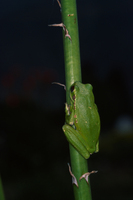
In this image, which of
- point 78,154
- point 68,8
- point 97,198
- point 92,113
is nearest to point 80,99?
point 92,113

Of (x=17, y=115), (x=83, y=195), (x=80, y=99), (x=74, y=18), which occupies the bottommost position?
(x=17, y=115)

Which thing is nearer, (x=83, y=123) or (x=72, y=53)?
(x=72, y=53)

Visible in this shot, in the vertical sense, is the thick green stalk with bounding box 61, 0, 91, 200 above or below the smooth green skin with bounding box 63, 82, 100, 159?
above

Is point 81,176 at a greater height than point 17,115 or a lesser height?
greater

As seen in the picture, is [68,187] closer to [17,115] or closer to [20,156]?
[20,156]

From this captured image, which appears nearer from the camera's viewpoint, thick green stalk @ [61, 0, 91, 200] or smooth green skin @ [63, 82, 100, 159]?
thick green stalk @ [61, 0, 91, 200]

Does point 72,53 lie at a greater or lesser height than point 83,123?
greater

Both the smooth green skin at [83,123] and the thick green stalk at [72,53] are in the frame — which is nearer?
the thick green stalk at [72,53]

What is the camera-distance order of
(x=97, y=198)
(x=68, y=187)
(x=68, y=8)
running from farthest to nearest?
(x=68, y=187) < (x=97, y=198) < (x=68, y=8)

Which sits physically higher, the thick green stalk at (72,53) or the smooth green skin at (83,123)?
the thick green stalk at (72,53)

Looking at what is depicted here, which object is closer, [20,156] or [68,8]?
[68,8]

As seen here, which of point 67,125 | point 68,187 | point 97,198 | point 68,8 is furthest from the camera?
point 68,187
